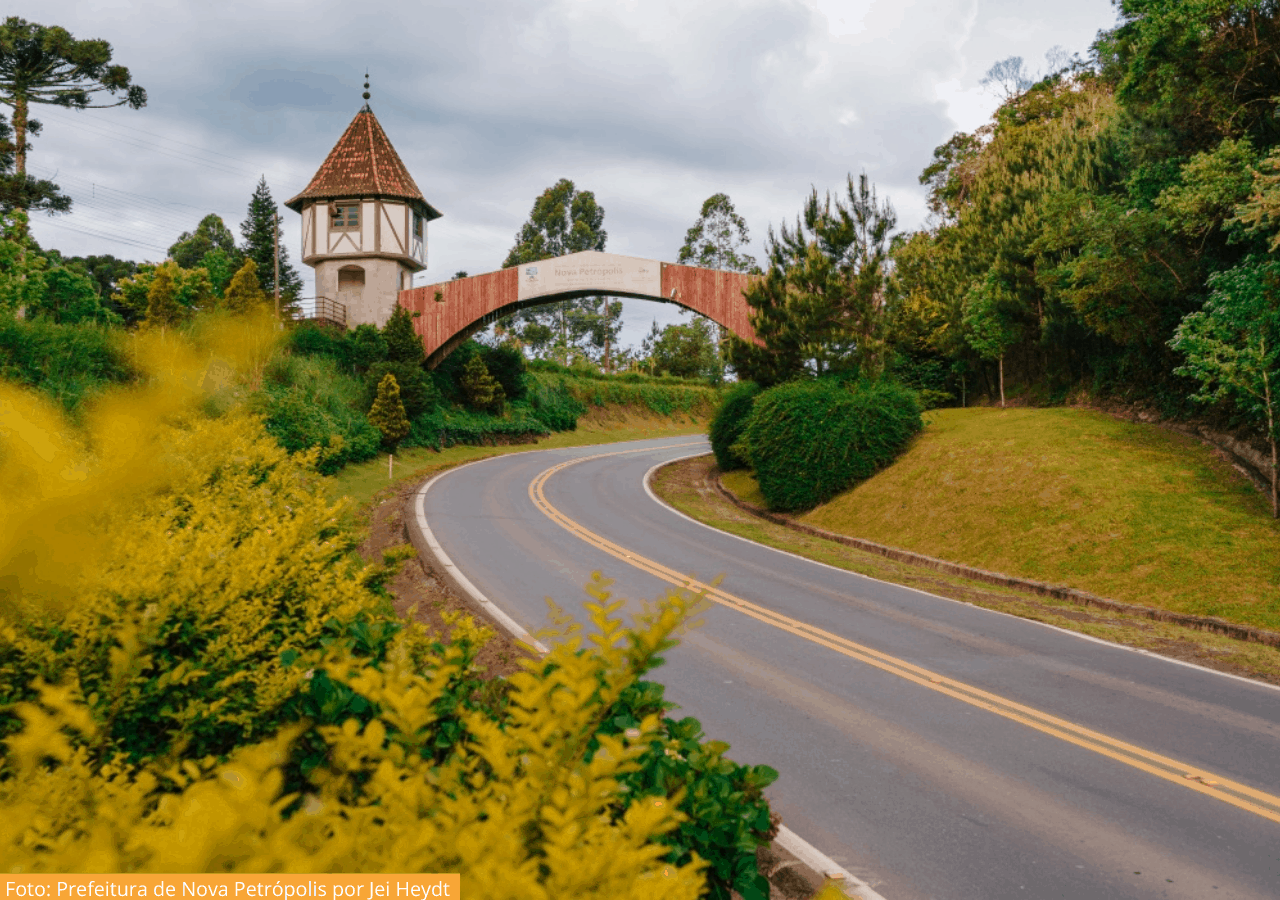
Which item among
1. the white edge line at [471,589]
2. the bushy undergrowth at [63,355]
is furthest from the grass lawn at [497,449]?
the bushy undergrowth at [63,355]

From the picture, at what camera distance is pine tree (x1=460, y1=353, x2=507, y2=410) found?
3706 cm

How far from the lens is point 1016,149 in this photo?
2761 cm

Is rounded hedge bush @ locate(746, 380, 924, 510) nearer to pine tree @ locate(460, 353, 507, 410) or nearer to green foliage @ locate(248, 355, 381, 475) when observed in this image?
green foliage @ locate(248, 355, 381, 475)

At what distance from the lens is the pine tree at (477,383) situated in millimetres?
37062

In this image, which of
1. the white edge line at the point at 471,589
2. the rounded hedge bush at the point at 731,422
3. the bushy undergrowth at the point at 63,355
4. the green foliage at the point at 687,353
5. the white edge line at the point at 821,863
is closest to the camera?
the white edge line at the point at 821,863

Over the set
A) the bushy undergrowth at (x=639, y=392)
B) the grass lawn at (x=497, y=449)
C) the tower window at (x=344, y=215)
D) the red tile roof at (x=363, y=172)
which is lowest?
the grass lawn at (x=497, y=449)

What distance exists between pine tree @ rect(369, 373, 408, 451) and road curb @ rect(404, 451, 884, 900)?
3.04 m

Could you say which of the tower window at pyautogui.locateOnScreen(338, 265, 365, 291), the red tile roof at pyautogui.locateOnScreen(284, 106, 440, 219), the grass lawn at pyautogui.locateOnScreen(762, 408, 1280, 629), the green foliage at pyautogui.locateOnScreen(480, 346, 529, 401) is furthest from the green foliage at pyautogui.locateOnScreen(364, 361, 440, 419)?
the grass lawn at pyautogui.locateOnScreen(762, 408, 1280, 629)

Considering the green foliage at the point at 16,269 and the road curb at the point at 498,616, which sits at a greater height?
the green foliage at the point at 16,269

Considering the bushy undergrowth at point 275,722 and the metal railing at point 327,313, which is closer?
the bushy undergrowth at point 275,722

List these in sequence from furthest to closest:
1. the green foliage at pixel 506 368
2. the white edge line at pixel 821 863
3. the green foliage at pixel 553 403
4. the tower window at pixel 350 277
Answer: the green foliage at pixel 553 403 → the green foliage at pixel 506 368 → the tower window at pixel 350 277 → the white edge line at pixel 821 863

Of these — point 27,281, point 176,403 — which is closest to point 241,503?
point 176,403

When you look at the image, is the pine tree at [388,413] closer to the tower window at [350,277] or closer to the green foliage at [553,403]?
the tower window at [350,277]

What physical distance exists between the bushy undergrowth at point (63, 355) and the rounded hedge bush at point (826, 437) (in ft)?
49.1
